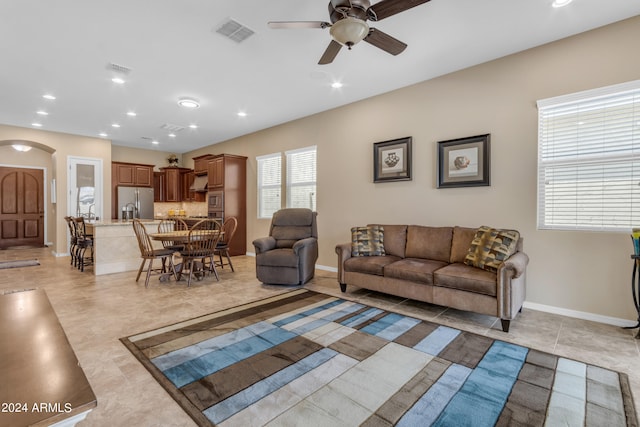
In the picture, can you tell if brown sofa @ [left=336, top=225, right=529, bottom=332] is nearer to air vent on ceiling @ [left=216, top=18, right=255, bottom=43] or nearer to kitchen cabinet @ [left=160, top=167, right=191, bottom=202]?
air vent on ceiling @ [left=216, top=18, right=255, bottom=43]

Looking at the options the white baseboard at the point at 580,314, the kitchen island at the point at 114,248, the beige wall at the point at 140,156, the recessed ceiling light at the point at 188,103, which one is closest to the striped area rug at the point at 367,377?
the white baseboard at the point at 580,314

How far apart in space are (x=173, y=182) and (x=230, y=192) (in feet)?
9.86

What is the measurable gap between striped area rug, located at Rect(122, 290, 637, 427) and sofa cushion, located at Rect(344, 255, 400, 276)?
0.77 m

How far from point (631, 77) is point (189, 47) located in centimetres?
453

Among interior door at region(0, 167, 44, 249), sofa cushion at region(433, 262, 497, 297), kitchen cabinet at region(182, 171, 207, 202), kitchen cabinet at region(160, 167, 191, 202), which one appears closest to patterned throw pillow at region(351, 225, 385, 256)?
sofa cushion at region(433, 262, 497, 297)

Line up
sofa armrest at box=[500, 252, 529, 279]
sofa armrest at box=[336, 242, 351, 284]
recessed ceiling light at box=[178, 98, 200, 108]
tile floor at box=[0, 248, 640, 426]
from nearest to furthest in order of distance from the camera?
tile floor at box=[0, 248, 640, 426]
sofa armrest at box=[500, 252, 529, 279]
sofa armrest at box=[336, 242, 351, 284]
recessed ceiling light at box=[178, 98, 200, 108]

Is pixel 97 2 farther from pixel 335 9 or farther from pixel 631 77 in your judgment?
pixel 631 77

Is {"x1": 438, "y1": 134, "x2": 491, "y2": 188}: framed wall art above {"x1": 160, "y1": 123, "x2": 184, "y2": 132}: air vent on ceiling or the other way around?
the other way around

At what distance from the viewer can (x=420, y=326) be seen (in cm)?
294

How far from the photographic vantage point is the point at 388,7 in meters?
2.22

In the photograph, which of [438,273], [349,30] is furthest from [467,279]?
[349,30]

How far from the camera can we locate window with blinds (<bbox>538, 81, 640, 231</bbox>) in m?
2.96

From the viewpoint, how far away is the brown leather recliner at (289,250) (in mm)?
4289

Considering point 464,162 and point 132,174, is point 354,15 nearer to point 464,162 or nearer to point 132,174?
point 464,162
